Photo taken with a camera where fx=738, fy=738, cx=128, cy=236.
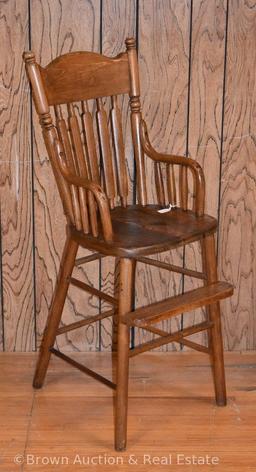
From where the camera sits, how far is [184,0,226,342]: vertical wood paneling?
224cm

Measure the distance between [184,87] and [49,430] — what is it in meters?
1.10

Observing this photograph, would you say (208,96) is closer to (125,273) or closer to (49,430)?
(125,273)

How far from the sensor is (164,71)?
2279mm

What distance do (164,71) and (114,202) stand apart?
433 mm

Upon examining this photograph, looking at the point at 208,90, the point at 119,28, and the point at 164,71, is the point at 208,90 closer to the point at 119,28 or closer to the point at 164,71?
the point at 164,71

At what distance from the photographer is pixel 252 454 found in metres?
1.94

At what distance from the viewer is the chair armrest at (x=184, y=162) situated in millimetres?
2088

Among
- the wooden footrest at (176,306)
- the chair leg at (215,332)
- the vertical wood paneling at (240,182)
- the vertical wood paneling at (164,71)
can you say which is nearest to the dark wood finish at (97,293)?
the wooden footrest at (176,306)

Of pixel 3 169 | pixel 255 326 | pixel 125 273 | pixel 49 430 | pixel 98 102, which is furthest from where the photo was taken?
pixel 255 326

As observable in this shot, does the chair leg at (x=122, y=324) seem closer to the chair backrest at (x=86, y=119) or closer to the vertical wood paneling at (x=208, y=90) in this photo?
the chair backrest at (x=86, y=119)

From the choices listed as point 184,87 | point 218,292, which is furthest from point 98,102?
point 218,292

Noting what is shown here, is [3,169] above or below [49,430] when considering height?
above

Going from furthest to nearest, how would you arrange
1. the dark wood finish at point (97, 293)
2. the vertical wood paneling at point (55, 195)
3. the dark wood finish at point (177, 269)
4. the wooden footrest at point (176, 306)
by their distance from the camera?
the vertical wood paneling at point (55, 195) < the dark wood finish at point (177, 269) < the dark wood finish at point (97, 293) < the wooden footrest at point (176, 306)

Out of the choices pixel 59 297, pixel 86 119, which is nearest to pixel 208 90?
pixel 86 119
